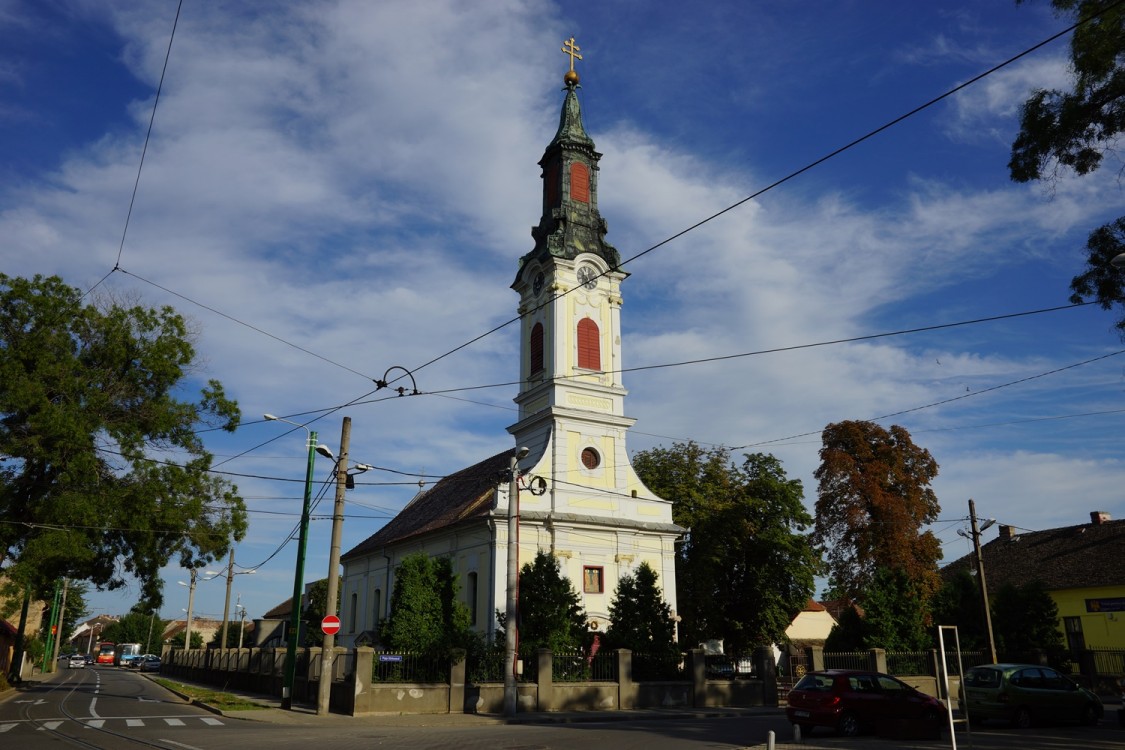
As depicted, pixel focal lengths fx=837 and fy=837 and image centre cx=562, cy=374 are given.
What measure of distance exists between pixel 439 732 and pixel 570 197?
2795 centimetres

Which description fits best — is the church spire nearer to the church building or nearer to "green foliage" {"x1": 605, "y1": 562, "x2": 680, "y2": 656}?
the church building

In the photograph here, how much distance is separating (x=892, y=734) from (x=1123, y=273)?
1078 cm

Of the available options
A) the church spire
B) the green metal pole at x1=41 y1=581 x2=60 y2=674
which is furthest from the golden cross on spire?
the green metal pole at x1=41 y1=581 x2=60 y2=674

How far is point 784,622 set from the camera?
41.3 metres

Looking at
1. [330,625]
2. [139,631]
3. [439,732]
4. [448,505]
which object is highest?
[448,505]

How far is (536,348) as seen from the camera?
3931 centimetres

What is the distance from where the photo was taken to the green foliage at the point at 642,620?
1114 inches

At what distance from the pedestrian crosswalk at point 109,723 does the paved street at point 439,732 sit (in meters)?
0.02

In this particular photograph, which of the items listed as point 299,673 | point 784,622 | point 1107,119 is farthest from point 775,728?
point 784,622

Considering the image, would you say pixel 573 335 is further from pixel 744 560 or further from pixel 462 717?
pixel 462 717

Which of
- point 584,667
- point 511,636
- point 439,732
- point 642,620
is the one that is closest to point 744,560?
point 642,620

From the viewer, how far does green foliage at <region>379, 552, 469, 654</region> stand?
27359 millimetres

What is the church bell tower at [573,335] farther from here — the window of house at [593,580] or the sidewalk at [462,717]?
the sidewalk at [462,717]

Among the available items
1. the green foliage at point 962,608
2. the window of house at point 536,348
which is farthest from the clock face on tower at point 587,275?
the green foliage at point 962,608
